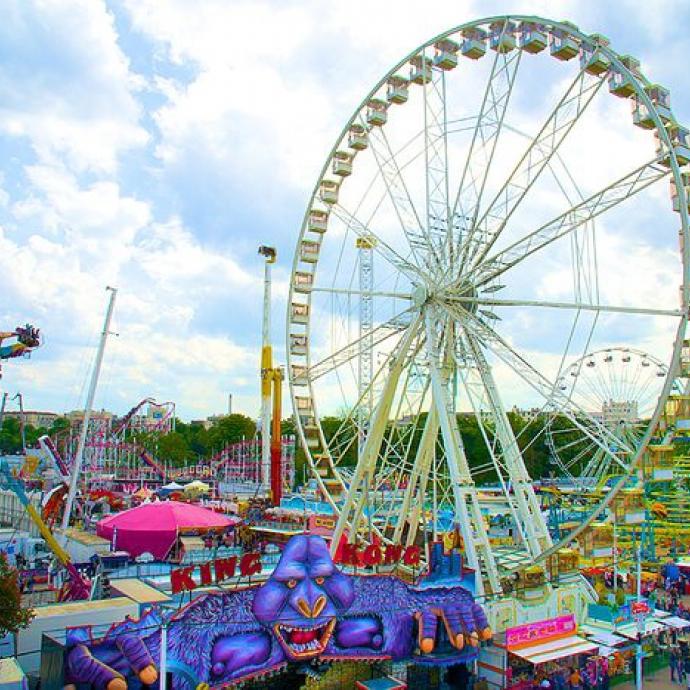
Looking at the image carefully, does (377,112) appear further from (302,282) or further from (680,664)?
(680,664)

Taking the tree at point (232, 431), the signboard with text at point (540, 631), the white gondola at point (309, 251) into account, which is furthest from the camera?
the tree at point (232, 431)

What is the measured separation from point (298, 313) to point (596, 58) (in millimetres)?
13352

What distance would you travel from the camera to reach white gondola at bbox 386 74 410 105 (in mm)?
25422

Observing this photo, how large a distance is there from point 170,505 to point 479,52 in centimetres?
2534

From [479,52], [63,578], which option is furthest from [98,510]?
[479,52]

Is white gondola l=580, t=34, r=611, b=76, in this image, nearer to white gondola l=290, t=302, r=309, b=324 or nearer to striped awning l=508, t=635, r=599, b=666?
white gondola l=290, t=302, r=309, b=324

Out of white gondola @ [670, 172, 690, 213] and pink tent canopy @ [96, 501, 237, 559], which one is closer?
white gondola @ [670, 172, 690, 213]

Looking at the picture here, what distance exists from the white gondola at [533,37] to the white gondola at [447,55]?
2.49 m

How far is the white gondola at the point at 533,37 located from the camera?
71.3 feet

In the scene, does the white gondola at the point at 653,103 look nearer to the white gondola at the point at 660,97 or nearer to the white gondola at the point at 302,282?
the white gondola at the point at 660,97

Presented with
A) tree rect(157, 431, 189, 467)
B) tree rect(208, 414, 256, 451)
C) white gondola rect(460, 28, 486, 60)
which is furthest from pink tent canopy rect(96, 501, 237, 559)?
tree rect(208, 414, 256, 451)

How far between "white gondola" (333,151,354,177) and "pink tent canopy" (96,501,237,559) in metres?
18.2

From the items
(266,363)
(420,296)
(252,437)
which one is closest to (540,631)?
(420,296)

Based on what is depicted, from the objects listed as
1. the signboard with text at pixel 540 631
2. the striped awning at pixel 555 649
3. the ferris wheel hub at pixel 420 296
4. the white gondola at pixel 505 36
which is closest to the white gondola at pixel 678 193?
the white gondola at pixel 505 36
